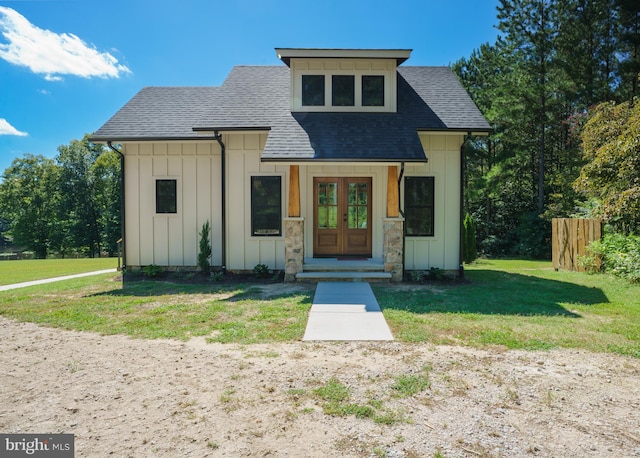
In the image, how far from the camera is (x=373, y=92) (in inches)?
374

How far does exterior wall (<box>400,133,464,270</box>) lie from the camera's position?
9.05 metres

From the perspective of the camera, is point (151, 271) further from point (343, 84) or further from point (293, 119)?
point (343, 84)

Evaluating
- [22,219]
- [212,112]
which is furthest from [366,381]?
[22,219]

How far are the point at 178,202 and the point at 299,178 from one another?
11.2ft

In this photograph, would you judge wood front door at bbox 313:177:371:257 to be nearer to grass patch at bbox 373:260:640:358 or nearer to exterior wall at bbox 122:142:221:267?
grass patch at bbox 373:260:640:358

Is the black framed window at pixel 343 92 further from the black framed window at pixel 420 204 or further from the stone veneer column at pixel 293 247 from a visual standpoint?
the stone veneer column at pixel 293 247

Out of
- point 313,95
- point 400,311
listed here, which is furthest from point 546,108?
point 400,311

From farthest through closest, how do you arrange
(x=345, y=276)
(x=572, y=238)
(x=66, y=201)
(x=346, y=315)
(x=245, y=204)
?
1. (x=66, y=201)
2. (x=572, y=238)
3. (x=245, y=204)
4. (x=345, y=276)
5. (x=346, y=315)

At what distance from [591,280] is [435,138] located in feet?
17.6

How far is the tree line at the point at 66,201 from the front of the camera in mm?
32719

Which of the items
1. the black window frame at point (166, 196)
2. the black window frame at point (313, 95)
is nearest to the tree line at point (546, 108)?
the black window frame at point (313, 95)

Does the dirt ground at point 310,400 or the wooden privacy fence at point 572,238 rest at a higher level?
the wooden privacy fence at point 572,238

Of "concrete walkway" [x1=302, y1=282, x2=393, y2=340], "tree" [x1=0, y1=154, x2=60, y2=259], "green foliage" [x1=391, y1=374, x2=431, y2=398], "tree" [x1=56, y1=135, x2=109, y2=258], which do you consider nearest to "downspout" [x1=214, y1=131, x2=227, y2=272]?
"concrete walkway" [x1=302, y1=282, x2=393, y2=340]

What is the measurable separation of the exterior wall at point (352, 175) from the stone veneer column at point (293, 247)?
1098 millimetres
